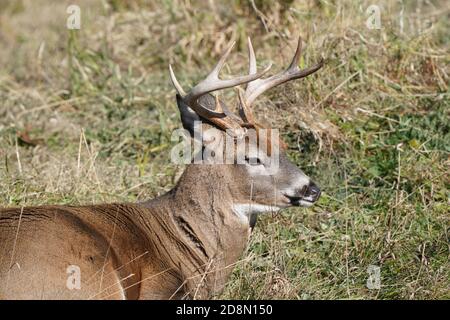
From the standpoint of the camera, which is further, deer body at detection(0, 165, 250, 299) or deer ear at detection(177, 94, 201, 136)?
deer ear at detection(177, 94, 201, 136)

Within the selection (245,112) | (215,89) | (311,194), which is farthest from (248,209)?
(215,89)

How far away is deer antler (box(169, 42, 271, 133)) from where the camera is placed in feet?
17.3

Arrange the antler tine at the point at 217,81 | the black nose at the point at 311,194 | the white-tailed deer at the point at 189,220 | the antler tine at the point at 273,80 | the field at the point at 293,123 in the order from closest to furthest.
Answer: the white-tailed deer at the point at 189,220 → the antler tine at the point at 217,81 → the black nose at the point at 311,194 → the field at the point at 293,123 → the antler tine at the point at 273,80

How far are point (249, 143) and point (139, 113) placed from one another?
2.50 m

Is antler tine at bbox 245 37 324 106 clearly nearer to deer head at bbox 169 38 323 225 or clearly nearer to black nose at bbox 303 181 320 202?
deer head at bbox 169 38 323 225

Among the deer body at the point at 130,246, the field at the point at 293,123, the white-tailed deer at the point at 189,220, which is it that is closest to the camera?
the deer body at the point at 130,246

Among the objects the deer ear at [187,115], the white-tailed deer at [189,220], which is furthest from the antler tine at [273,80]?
the deer ear at [187,115]

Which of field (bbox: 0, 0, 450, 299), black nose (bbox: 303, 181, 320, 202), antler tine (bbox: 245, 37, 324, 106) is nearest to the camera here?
black nose (bbox: 303, 181, 320, 202)

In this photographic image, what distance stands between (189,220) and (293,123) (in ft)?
5.82

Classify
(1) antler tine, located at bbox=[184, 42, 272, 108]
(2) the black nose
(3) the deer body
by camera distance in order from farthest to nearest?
(2) the black nose < (1) antler tine, located at bbox=[184, 42, 272, 108] < (3) the deer body

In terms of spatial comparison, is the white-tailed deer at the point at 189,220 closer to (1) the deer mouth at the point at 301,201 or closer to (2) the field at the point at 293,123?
(1) the deer mouth at the point at 301,201

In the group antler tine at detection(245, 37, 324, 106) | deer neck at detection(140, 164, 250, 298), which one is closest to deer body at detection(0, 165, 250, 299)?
deer neck at detection(140, 164, 250, 298)

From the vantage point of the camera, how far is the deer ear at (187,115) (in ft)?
18.1
